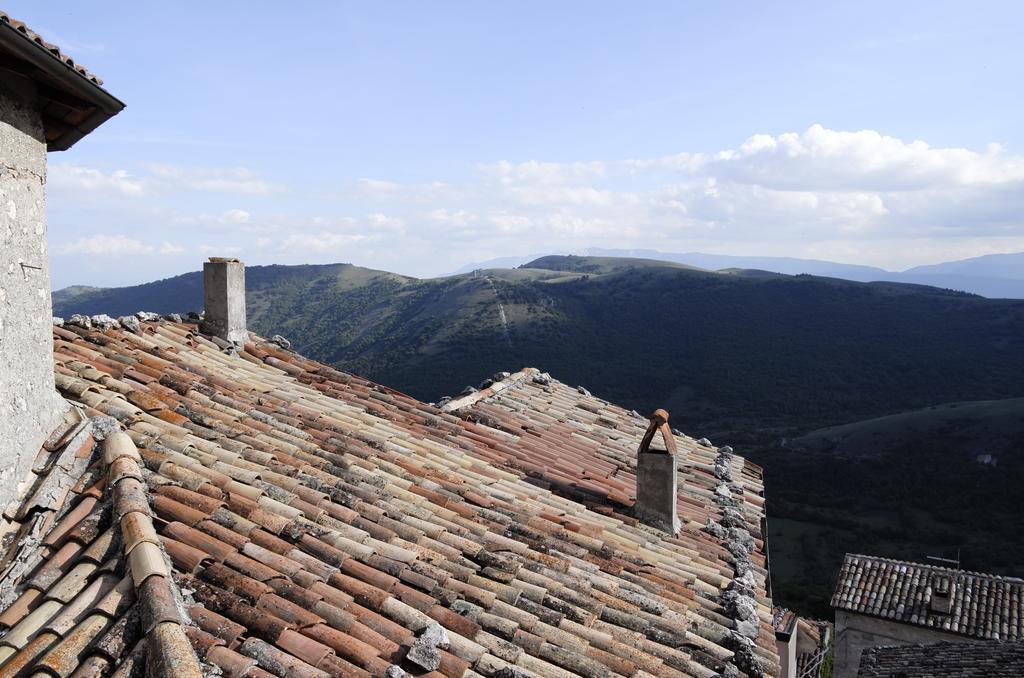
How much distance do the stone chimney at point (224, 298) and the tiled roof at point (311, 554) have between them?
54cm

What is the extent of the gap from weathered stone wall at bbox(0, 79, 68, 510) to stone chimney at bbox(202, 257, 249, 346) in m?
4.16

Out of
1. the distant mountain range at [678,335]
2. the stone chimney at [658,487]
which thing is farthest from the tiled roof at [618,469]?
the distant mountain range at [678,335]

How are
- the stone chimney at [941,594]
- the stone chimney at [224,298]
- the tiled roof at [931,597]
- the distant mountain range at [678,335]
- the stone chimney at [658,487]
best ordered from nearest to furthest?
the stone chimney at [658,487] → the stone chimney at [224,298] → the tiled roof at [931,597] → the stone chimney at [941,594] → the distant mountain range at [678,335]

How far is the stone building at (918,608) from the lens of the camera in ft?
66.7

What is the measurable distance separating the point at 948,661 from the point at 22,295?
1934cm

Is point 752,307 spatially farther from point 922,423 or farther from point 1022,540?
point 1022,540

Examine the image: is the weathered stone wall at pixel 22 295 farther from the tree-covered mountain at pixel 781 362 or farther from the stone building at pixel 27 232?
the tree-covered mountain at pixel 781 362

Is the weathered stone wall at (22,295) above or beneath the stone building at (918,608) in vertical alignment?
above

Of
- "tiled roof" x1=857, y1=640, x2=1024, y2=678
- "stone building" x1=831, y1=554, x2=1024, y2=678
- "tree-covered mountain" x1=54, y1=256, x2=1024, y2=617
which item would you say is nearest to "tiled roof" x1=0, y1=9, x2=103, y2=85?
"tiled roof" x1=857, y1=640, x2=1024, y2=678

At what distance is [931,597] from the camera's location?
21.6m

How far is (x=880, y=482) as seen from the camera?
5150 centimetres

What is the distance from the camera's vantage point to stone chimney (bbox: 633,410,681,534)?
8070 millimetres

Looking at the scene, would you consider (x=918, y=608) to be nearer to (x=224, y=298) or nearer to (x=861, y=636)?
(x=861, y=636)

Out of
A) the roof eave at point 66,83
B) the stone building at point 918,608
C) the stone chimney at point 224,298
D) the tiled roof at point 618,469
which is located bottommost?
the stone building at point 918,608
